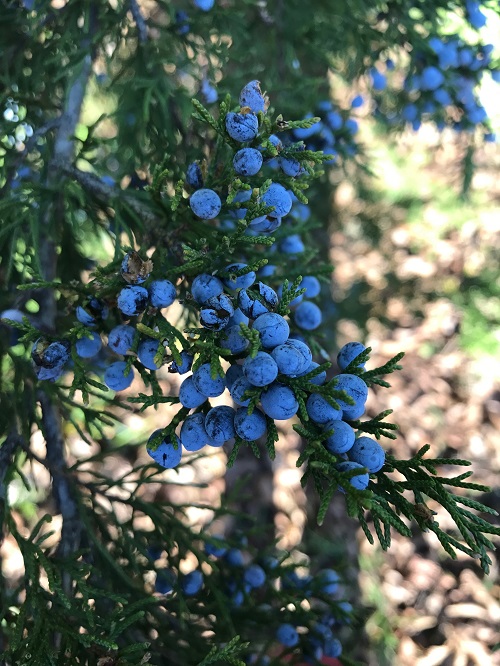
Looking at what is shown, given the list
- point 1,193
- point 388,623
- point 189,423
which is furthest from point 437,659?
point 1,193

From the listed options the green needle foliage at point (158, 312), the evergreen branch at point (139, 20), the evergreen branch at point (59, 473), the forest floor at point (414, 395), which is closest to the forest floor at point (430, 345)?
the forest floor at point (414, 395)

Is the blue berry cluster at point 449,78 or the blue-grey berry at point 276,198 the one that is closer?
the blue-grey berry at point 276,198

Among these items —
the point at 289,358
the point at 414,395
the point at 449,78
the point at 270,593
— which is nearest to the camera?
the point at 289,358

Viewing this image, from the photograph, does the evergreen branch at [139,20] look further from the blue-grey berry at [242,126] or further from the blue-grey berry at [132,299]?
the blue-grey berry at [132,299]

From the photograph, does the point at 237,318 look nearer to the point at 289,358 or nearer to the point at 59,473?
the point at 289,358

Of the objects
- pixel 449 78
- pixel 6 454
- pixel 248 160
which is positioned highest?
pixel 449 78

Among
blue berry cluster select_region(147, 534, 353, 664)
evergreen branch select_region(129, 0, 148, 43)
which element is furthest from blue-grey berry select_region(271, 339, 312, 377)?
evergreen branch select_region(129, 0, 148, 43)

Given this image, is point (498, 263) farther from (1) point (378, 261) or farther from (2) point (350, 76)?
(2) point (350, 76)

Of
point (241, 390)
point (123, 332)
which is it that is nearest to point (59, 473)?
point (123, 332)
